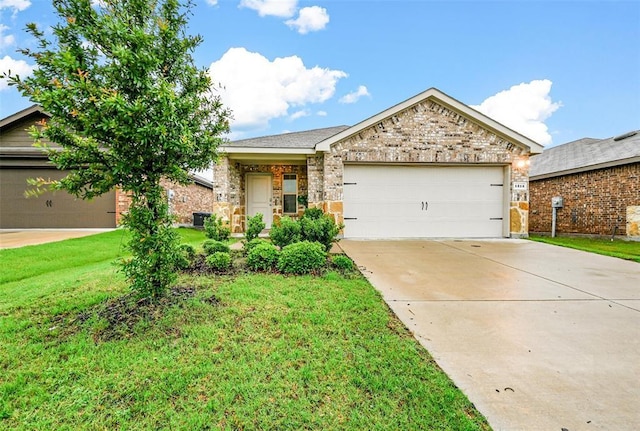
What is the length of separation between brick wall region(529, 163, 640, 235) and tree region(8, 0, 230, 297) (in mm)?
12595

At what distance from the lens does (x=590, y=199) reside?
10.4 m

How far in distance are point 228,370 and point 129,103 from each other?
2432mm

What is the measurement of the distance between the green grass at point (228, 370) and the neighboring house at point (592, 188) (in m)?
11.1

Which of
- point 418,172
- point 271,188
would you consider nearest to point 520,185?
point 418,172

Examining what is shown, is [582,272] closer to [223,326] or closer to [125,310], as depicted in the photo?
[223,326]

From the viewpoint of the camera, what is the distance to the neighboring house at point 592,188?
9211 millimetres

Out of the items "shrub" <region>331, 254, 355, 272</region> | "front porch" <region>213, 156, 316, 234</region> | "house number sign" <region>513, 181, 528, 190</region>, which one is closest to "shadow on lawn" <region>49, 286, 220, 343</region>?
"shrub" <region>331, 254, 355, 272</region>

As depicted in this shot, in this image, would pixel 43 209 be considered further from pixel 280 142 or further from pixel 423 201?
pixel 423 201

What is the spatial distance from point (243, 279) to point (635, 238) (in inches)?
475

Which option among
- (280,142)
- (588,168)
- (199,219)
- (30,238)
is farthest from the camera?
(199,219)

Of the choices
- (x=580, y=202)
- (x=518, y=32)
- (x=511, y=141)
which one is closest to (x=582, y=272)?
(x=511, y=141)

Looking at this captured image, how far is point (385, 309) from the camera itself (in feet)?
10.3

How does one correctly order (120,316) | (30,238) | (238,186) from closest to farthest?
(120,316)
(30,238)
(238,186)

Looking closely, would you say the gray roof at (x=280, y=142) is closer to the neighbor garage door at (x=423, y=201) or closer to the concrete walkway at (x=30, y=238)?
the neighbor garage door at (x=423, y=201)
